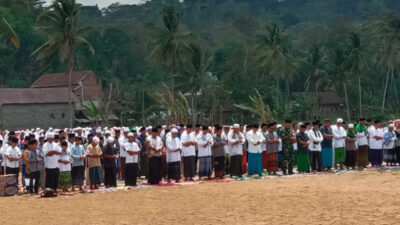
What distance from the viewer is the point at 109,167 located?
51.9 feet

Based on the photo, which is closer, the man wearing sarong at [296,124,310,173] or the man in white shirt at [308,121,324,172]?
the man wearing sarong at [296,124,310,173]

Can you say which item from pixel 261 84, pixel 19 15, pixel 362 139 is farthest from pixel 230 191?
pixel 19 15

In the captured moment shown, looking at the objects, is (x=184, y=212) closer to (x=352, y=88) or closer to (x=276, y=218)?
(x=276, y=218)

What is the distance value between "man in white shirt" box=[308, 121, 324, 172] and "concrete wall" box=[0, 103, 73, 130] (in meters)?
35.3

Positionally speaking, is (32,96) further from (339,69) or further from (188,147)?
(188,147)

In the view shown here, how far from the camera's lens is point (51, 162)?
1498cm

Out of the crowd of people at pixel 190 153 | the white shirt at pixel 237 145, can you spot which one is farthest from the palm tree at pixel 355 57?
the white shirt at pixel 237 145

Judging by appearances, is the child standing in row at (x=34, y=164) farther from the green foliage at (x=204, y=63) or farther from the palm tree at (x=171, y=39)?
the palm tree at (x=171, y=39)

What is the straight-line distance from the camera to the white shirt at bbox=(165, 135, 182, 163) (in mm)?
16766

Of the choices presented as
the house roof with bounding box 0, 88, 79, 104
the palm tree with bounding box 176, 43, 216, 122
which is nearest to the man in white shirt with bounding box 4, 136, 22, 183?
the palm tree with bounding box 176, 43, 216, 122

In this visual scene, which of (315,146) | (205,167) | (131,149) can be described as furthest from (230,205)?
(315,146)

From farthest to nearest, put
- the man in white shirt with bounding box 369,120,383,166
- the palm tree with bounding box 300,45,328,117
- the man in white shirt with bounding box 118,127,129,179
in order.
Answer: the palm tree with bounding box 300,45,328,117 → the man in white shirt with bounding box 369,120,383,166 → the man in white shirt with bounding box 118,127,129,179

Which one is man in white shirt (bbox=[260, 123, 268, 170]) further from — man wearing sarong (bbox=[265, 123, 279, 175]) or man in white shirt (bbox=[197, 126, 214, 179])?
man in white shirt (bbox=[197, 126, 214, 179])

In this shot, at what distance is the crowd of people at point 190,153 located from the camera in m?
15.4
